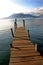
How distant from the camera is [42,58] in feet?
59.1

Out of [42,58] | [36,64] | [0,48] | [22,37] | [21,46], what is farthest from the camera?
[0,48]

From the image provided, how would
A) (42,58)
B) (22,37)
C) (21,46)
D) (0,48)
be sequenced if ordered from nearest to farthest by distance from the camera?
(42,58)
(21,46)
(22,37)
(0,48)

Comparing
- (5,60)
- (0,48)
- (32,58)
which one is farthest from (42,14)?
(32,58)

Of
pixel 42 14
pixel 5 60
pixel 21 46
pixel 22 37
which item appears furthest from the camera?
pixel 42 14

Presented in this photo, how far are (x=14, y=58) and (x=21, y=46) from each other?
4.24m

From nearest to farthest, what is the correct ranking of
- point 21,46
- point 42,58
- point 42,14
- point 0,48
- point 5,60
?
point 42,58 → point 21,46 → point 5,60 → point 0,48 → point 42,14

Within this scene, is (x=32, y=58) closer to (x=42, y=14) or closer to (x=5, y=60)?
(x=5, y=60)

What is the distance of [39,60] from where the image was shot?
1750cm

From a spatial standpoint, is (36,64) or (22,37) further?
(22,37)

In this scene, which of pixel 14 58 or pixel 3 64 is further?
pixel 3 64

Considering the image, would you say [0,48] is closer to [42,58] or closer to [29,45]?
[29,45]

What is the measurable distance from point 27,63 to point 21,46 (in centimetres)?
548

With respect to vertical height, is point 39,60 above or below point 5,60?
above

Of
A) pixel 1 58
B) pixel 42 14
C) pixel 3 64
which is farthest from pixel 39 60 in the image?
pixel 42 14
